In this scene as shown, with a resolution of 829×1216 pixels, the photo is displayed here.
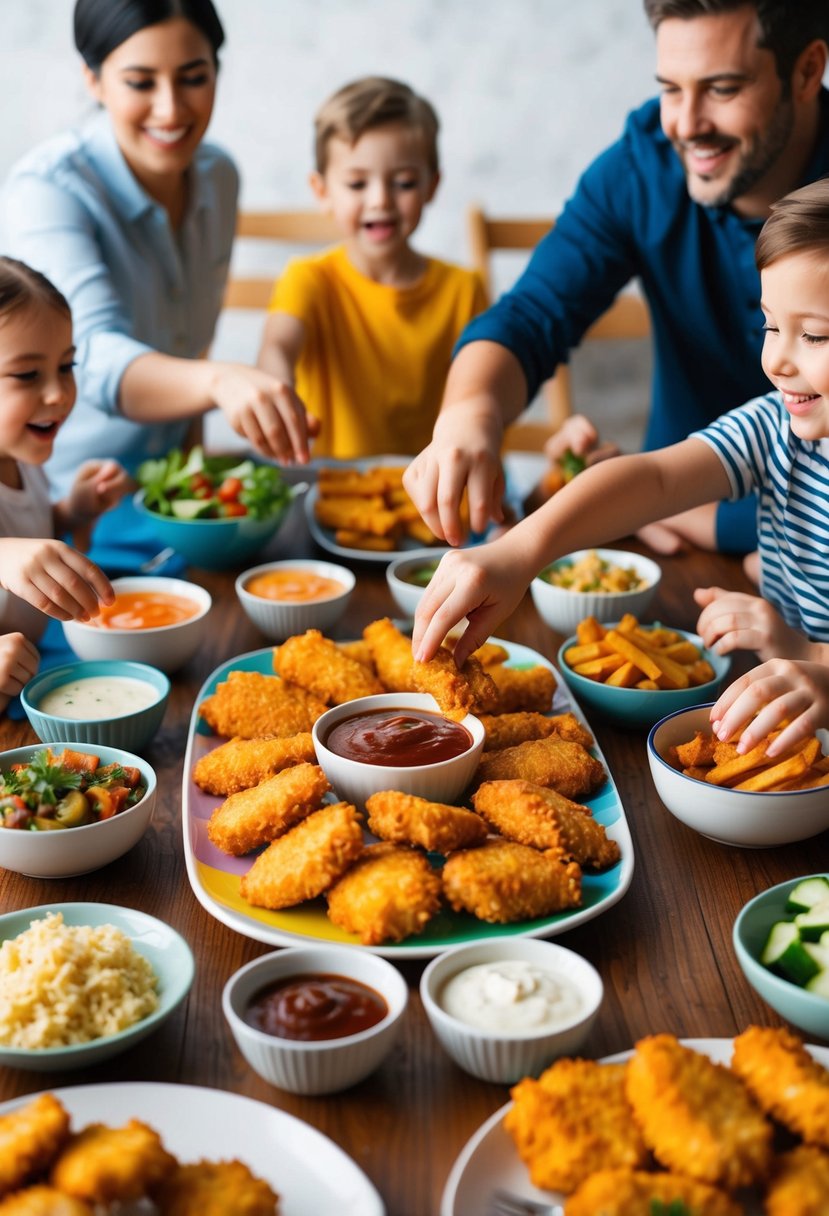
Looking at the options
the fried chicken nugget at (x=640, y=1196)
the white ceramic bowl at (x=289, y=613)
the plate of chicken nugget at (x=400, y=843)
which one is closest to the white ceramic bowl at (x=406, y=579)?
the white ceramic bowl at (x=289, y=613)

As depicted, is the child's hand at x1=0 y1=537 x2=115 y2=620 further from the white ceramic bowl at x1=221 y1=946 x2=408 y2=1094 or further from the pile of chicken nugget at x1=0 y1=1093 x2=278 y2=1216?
the pile of chicken nugget at x1=0 y1=1093 x2=278 y2=1216

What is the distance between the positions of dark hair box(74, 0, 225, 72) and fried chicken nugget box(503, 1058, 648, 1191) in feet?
9.94

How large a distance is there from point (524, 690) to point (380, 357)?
2.26 meters

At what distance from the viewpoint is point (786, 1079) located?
1190mm

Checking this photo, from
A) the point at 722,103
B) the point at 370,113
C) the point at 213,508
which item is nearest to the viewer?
the point at 722,103

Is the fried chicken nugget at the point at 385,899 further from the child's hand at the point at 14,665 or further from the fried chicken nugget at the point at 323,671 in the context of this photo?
the child's hand at the point at 14,665

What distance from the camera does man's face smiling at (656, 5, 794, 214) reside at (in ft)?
9.07

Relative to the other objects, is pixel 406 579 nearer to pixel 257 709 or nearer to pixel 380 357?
pixel 257 709

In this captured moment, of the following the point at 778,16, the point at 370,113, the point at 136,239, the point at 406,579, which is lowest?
the point at 406,579

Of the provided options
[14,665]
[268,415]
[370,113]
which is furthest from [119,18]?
[14,665]

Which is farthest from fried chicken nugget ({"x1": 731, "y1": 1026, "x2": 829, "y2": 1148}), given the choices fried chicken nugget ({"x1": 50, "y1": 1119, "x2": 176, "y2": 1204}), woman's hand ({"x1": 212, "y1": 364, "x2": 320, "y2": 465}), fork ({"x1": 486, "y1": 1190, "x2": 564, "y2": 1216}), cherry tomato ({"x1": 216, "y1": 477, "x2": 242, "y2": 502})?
cherry tomato ({"x1": 216, "y1": 477, "x2": 242, "y2": 502})

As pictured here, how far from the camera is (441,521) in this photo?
2273 mm

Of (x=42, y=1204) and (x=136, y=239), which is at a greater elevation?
(x=136, y=239)

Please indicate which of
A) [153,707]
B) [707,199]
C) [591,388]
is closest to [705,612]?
[153,707]
